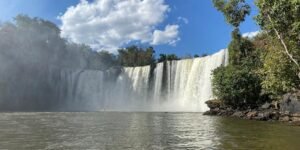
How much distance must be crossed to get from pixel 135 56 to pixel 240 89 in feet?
234

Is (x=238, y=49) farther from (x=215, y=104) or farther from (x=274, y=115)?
(x=274, y=115)

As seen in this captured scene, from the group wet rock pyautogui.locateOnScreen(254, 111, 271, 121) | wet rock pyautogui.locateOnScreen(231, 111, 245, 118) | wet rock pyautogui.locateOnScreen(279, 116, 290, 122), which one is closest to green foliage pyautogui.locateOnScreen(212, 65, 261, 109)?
wet rock pyautogui.locateOnScreen(231, 111, 245, 118)

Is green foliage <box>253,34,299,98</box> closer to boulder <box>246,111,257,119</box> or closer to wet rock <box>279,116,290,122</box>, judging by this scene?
wet rock <box>279,116,290,122</box>

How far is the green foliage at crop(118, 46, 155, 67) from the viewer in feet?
347

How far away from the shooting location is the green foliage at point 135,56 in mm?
105881

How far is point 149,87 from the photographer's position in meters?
59.3

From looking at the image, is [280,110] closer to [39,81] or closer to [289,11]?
[289,11]

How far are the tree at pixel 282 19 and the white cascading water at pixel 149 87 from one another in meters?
28.9

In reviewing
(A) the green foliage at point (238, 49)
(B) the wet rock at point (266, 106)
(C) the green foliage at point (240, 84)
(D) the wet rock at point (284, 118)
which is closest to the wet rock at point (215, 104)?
(C) the green foliage at point (240, 84)

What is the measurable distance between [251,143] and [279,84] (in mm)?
7682

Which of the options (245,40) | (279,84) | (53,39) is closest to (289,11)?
(279,84)

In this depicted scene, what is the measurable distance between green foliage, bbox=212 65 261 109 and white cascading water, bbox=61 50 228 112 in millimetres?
8135

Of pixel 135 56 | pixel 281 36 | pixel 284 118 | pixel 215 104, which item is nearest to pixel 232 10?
pixel 281 36

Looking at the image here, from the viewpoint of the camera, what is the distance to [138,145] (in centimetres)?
1673
